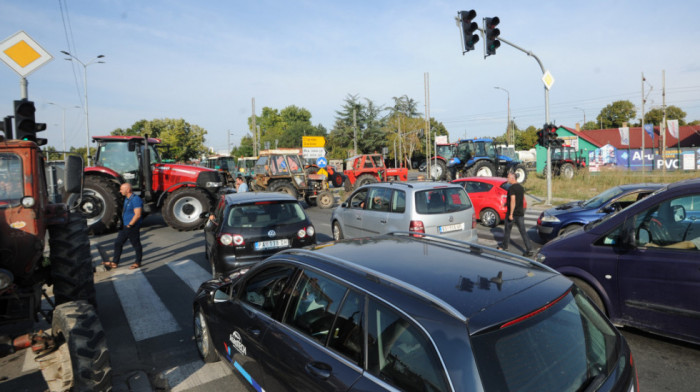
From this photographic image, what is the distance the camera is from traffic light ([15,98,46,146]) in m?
7.24

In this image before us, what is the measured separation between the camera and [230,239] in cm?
674

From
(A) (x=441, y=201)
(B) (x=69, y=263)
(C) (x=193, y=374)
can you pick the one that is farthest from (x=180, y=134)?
(C) (x=193, y=374)

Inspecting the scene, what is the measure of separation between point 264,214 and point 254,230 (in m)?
0.37

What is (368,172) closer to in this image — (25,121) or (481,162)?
(481,162)

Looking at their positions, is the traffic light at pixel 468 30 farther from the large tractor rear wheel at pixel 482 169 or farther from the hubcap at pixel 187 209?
the large tractor rear wheel at pixel 482 169

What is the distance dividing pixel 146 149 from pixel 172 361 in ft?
30.8

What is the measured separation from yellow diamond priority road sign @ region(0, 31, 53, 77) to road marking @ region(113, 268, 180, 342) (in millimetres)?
3980

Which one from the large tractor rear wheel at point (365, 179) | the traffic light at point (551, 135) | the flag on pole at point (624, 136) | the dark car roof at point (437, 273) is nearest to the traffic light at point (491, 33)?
the traffic light at point (551, 135)

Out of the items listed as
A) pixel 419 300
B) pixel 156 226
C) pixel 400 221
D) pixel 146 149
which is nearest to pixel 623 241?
pixel 419 300

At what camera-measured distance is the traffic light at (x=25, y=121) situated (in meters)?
7.24

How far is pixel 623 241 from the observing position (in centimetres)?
452

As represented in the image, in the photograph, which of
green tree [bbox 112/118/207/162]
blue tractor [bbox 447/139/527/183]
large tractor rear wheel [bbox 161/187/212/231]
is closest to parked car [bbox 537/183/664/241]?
large tractor rear wheel [bbox 161/187/212/231]

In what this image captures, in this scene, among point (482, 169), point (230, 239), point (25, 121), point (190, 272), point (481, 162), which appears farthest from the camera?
point (481, 162)

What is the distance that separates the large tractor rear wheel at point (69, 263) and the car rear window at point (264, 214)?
210cm
